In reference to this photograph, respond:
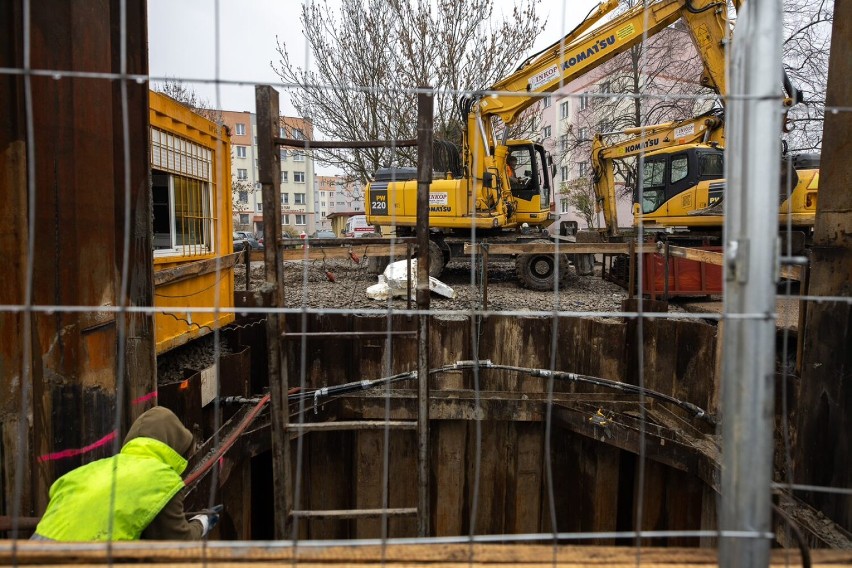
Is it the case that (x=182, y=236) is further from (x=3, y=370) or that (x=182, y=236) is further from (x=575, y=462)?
(x=575, y=462)

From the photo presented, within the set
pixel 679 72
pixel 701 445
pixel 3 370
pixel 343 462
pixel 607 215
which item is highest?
pixel 679 72

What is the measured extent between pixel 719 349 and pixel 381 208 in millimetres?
6760

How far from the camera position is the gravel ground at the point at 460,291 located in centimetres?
735

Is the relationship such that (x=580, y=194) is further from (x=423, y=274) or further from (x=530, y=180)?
(x=423, y=274)

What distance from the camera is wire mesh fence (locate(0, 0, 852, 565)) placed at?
1.57 metres

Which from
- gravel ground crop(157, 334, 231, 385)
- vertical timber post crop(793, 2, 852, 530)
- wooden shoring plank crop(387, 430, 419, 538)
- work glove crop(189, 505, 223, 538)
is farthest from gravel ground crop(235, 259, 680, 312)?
vertical timber post crop(793, 2, 852, 530)

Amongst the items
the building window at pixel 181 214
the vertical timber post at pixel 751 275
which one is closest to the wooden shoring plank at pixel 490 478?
the building window at pixel 181 214

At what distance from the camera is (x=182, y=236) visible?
218 inches

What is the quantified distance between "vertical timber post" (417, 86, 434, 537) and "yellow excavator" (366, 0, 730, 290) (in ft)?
17.9

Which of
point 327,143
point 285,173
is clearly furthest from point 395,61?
point 327,143

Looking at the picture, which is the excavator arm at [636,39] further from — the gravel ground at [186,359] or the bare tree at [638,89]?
the bare tree at [638,89]

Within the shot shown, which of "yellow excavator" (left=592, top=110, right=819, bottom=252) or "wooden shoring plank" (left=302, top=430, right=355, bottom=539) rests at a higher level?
"yellow excavator" (left=592, top=110, right=819, bottom=252)

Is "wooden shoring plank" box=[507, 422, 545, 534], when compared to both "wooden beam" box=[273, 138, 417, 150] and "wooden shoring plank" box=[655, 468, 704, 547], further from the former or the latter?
"wooden beam" box=[273, 138, 417, 150]

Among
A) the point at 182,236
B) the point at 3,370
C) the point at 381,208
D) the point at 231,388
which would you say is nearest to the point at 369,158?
the point at 381,208
